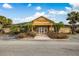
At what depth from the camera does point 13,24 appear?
14.3 feet

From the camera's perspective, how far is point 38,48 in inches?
169

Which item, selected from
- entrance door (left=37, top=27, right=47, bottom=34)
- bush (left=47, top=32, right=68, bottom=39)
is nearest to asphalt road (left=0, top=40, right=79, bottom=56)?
bush (left=47, top=32, right=68, bottom=39)

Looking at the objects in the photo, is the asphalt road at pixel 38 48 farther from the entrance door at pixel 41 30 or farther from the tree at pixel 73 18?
the tree at pixel 73 18

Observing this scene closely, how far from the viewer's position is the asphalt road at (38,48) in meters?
4.23

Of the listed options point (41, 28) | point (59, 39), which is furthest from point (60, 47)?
point (41, 28)

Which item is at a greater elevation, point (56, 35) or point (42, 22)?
point (42, 22)

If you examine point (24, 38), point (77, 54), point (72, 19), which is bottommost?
point (77, 54)

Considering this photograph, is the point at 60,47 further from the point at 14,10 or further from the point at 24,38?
the point at 14,10

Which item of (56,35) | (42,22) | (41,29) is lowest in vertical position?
(56,35)

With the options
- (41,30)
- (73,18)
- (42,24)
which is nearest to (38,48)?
(41,30)

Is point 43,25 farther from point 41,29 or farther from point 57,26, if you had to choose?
point 57,26

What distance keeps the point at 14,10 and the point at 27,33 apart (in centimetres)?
47

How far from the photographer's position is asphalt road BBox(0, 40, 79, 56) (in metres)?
4.23

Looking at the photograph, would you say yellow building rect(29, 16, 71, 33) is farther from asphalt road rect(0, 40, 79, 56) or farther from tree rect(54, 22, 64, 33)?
asphalt road rect(0, 40, 79, 56)
